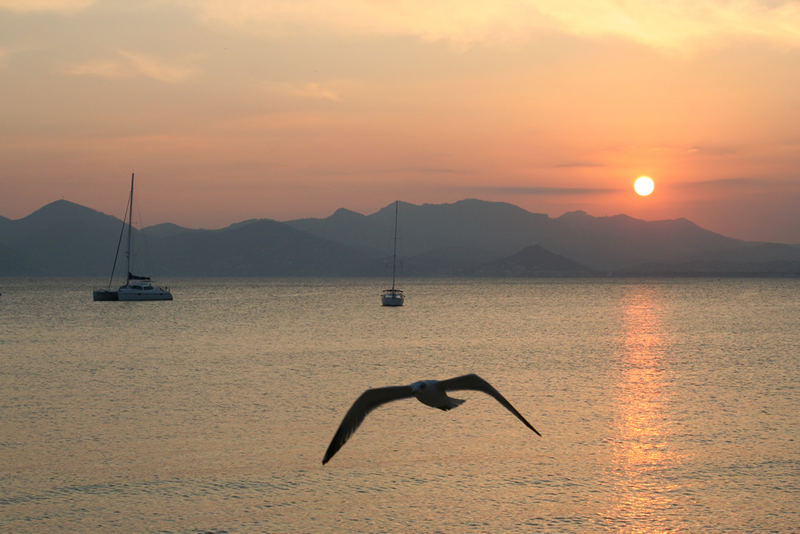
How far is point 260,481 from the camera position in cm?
3447

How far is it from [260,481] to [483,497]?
907 centimetres

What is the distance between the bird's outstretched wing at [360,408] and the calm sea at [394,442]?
16413 millimetres

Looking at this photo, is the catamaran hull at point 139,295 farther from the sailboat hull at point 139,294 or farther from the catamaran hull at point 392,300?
the catamaran hull at point 392,300

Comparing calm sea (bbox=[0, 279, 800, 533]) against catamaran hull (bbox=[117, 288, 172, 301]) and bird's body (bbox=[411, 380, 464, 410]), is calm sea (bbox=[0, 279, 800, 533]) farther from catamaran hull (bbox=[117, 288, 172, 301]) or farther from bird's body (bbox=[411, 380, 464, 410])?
catamaran hull (bbox=[117, 288, 172, 301])

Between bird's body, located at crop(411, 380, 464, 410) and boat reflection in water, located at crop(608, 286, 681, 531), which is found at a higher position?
bird's body, located at crop(411, 380, 464, 410)

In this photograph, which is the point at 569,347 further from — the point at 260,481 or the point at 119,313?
the point at 119,313

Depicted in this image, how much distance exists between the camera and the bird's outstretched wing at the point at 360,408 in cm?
1451

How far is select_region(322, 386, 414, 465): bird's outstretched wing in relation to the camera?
47.6 ft

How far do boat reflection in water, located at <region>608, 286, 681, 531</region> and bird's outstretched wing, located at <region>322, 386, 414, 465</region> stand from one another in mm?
18761

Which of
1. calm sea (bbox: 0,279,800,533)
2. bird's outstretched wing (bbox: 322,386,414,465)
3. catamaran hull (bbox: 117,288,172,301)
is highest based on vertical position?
bird's outstretched wing (bbox: 322,386,414,465)

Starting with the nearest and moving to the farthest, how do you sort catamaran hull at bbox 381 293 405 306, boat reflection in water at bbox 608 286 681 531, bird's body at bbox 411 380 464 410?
bird's body at bbox 411 380 464 410 < boat reflection in water at bbox 608 286 681 531 < catamaran hull at bbox 381 293 405 306

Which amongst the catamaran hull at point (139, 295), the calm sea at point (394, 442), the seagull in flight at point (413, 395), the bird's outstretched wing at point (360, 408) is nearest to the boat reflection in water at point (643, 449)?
the calm sea at point (394, 442)

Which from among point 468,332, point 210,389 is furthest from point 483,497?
point 468,332

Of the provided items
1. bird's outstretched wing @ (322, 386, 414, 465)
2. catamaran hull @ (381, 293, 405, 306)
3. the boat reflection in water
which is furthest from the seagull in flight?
catamaran hull @ (381, 293, 405, 306)
